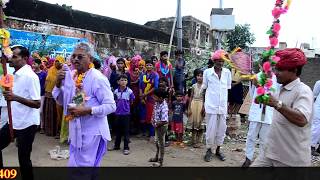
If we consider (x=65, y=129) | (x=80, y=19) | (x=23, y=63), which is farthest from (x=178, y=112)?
(x=80, y=19)

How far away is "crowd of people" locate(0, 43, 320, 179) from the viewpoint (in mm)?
3465

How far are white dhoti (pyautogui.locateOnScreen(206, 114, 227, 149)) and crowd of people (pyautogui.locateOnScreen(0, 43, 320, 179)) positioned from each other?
0.7 inches

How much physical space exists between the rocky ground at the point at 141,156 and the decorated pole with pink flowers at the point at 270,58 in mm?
3971

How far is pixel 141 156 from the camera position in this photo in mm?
7578

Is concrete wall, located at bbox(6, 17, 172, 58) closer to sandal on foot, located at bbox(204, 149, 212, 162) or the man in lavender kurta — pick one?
sandal on foot, located at bbox(204, 149, 212, 162)

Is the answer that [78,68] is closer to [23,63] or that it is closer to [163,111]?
[23,63]

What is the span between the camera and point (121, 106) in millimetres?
7855

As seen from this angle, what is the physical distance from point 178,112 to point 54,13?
15.8 ft

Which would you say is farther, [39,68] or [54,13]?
[54,13]

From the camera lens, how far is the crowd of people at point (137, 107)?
346 cm

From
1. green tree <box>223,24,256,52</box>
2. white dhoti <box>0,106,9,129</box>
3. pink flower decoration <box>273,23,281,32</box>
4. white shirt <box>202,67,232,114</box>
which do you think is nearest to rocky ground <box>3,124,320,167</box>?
white shirt <box>202,67,232,114</box>

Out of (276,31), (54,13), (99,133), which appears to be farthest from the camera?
(54,13)

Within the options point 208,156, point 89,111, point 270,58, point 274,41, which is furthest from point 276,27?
point 208,156

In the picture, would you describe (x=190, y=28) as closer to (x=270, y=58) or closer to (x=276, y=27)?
(x=276, y=27)
